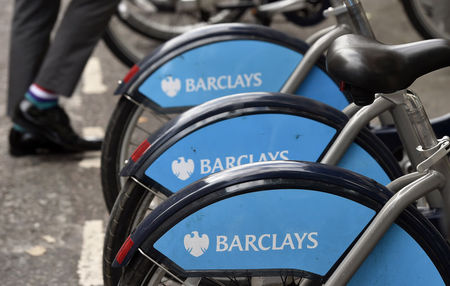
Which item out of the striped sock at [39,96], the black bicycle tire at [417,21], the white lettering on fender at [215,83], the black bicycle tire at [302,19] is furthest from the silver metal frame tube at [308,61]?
the black bicycle tire at [417,21]

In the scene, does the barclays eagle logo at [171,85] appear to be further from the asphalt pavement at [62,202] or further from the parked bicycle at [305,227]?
the parked bicycle at [305,227]

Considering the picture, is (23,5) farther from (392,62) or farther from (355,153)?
(392,62)

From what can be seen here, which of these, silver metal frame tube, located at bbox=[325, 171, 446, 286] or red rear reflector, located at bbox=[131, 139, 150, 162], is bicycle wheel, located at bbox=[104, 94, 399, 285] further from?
silver metal frame tube, located at bbox=[325, 171, 446, 286]

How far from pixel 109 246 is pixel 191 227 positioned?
1.86 ft

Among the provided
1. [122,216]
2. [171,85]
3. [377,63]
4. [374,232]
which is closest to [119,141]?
[171,85]

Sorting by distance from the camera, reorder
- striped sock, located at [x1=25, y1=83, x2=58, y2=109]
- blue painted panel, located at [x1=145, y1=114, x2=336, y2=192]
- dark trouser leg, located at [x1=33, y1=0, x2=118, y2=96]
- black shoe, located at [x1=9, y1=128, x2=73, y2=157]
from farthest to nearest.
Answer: black shoe, located at [x1=9, y1=128, x2=73, y2=157], striped sock, located at [x1=25, y1=83, x2=58, y2=109], dark trouser leg, located at [x1=33, y1=0, x2=118, y2=96], blue painted panel, located at [x1=145, y1=114, x2=336, y2=192]

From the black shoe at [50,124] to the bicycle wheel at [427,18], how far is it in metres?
2.20

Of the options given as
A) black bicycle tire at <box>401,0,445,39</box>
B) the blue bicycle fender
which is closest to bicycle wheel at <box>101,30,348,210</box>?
the blue bicycle fender

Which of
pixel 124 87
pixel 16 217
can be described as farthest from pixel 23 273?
pixel 124 87

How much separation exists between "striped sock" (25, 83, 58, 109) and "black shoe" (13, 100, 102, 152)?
2 cm

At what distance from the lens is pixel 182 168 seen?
2232 mm

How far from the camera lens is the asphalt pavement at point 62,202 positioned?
119 inches

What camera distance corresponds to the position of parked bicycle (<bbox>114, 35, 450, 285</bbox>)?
1.76 metres

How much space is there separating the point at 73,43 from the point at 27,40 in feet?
0.97
